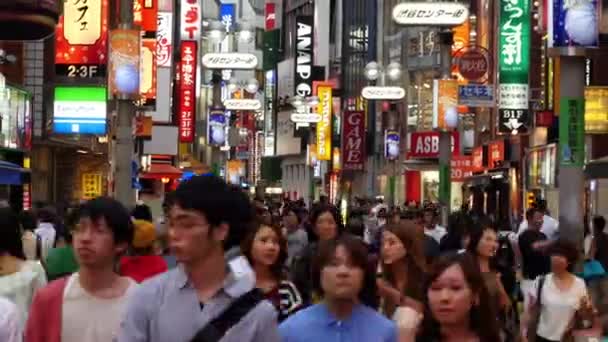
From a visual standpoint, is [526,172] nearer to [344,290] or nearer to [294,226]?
[294,226]

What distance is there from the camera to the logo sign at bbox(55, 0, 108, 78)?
90.9 ft

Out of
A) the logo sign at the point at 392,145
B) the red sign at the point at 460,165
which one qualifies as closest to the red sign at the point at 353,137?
the logo sign at the point at 392,145

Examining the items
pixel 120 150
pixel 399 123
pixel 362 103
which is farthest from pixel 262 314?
pixel 362 103

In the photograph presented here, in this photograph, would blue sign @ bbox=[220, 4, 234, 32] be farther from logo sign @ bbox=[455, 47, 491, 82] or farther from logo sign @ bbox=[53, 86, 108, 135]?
logo sign @ bbox=[53, 86, 108, 135]

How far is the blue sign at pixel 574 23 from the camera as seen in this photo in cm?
2170

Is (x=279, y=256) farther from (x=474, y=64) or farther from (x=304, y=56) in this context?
(x=304, y=56)

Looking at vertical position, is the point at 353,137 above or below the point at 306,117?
below

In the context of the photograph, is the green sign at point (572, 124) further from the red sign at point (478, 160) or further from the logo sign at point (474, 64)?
the red sign at point (478, 160)

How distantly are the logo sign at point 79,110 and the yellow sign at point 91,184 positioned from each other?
44.3 feet

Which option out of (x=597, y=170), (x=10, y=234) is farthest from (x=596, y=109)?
(x=10, y=234)

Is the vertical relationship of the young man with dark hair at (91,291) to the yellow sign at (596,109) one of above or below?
below

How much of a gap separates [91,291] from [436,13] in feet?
72.1

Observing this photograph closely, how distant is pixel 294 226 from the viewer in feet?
60.7

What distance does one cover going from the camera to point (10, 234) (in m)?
7.00
